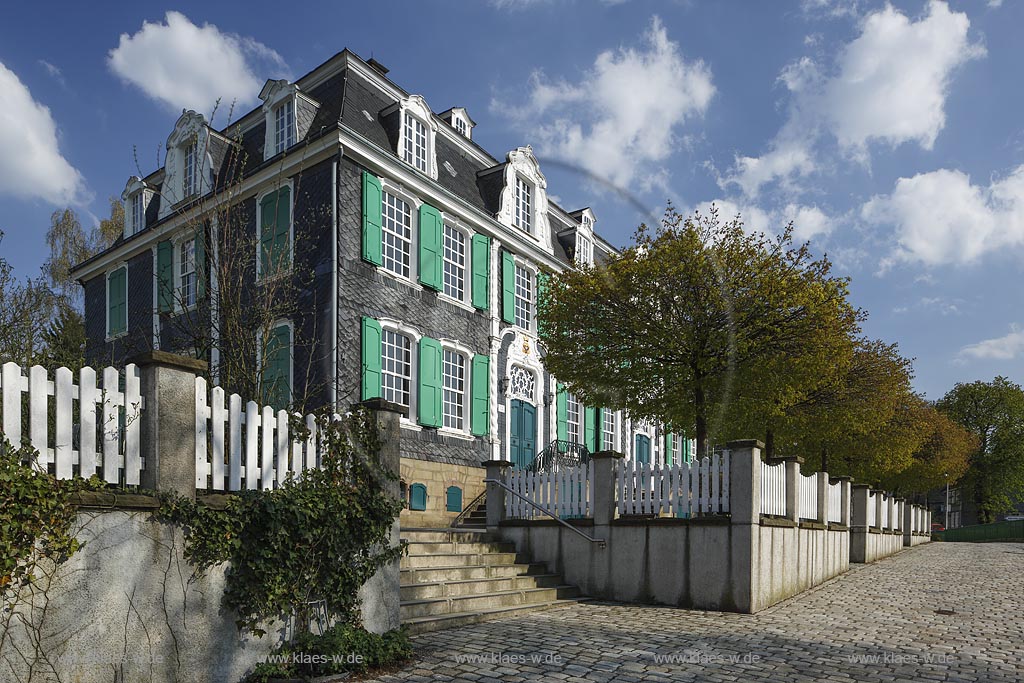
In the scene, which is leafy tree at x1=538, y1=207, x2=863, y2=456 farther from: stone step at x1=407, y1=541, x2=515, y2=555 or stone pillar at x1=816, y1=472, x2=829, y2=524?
stone step at x1=407, y1=541, x2=515, y2=555

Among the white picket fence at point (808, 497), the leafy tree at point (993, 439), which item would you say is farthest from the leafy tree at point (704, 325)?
the leafy tree at point (993, 439)

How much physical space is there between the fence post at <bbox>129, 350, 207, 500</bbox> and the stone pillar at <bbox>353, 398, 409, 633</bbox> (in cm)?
179

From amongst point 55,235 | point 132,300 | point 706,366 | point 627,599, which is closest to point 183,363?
point 627,599

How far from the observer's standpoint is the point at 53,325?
15.5 metres

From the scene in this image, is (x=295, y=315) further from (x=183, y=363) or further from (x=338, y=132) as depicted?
(x=183, y=363)

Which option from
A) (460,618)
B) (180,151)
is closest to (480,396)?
(180,151)

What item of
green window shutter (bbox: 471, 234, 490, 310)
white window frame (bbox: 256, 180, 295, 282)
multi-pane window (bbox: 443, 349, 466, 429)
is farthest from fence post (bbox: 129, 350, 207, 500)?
green window shutter (bbox: 471, 234, 490, 310)

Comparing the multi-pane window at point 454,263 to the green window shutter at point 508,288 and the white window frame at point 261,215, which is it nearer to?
the green window shutter at point 508,288

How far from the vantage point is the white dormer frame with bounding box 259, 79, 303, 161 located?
647 inches

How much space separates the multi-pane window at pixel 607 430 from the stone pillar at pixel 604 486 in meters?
12.3

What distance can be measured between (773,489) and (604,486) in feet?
8.26

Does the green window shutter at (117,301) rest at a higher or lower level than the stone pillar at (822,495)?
higher

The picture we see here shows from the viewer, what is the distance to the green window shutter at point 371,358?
14938 millimetres

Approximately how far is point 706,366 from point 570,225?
12376mm
